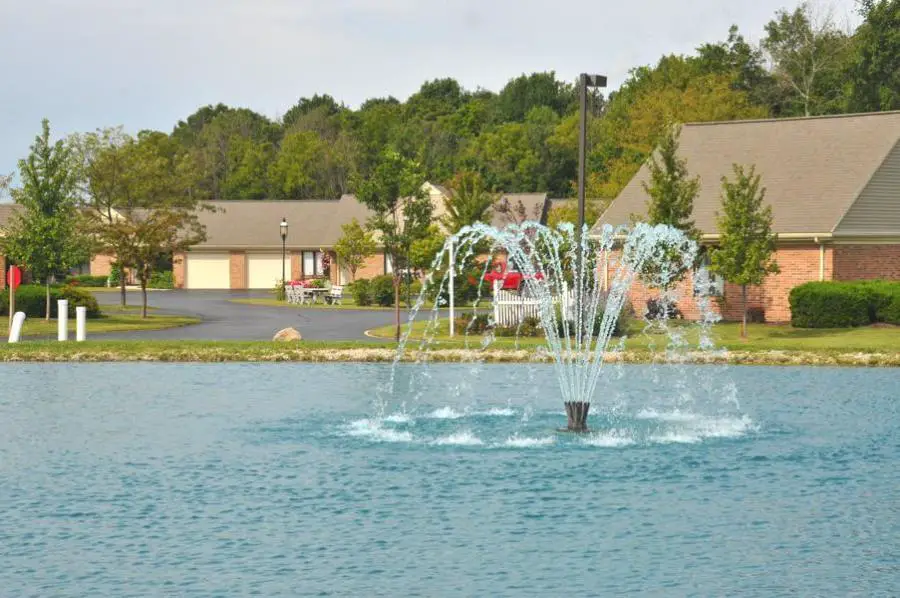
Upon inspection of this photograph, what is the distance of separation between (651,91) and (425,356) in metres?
45.5

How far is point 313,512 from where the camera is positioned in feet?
50.3

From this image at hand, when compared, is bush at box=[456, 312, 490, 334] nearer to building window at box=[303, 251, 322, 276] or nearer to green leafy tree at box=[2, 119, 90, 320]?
green leafy tree at box=[2, 119, 90, 320]

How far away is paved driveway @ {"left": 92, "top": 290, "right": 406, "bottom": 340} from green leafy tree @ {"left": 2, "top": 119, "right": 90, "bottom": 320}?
577 centimetres

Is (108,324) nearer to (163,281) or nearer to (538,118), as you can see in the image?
(163,281)

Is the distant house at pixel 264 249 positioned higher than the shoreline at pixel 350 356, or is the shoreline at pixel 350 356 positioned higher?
the distant house at pixel 264 249

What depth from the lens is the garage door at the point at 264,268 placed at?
90875 mm

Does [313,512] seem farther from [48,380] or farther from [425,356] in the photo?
[425,356]

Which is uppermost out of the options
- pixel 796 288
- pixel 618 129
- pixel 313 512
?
pixel 618 129

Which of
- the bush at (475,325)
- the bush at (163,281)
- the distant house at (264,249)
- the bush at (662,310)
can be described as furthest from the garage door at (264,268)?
the bush at (662,310)

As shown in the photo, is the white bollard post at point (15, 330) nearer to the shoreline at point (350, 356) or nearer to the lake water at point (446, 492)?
the shoreline at point (350, 356)

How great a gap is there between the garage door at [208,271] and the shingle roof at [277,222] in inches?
39.8

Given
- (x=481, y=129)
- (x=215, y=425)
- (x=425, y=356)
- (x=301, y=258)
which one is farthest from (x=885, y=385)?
(x=481, y=129)

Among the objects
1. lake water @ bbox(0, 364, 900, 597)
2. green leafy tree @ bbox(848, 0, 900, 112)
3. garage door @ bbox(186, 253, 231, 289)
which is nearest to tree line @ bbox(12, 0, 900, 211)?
green leafy tree @ bbox(848, 0, 900, 112)

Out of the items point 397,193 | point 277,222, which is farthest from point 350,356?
point 277,222
